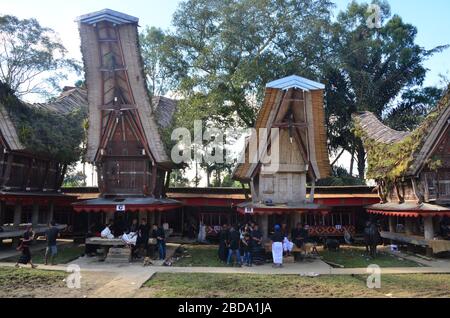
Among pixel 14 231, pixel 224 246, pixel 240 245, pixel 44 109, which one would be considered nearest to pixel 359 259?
pixel 240 245

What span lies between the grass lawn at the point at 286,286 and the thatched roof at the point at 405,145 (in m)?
6.11

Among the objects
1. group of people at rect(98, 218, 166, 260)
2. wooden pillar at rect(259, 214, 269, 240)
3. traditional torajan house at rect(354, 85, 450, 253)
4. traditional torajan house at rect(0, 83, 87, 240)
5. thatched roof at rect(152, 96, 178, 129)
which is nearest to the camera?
group of people at rect(98, 218, 166, 260)

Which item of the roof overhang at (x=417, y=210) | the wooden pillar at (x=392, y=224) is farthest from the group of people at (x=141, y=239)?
the wooden pillar at (x=392, y=224)

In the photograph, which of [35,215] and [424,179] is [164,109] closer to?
[35,215]

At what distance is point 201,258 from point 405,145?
10603 mm

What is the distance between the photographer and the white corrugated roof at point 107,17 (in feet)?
53.6

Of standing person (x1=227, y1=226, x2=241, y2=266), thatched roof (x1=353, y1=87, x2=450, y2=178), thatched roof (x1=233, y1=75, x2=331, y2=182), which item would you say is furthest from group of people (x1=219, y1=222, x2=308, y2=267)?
thatched roof (x1=353, y1=87, x2=450, y2=178)

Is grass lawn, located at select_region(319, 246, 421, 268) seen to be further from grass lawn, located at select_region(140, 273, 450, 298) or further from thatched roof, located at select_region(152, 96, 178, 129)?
thatched roof, located at select_region(152, 96, 178, 129)

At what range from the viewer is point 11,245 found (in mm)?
19141

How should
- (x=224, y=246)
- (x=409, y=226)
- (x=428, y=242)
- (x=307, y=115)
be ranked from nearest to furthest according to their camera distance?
(x=224, y=246) < (x=428, y=242) < (x=307, y=115) < (x=409, y=226)

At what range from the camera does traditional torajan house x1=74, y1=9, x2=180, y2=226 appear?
1709 cm

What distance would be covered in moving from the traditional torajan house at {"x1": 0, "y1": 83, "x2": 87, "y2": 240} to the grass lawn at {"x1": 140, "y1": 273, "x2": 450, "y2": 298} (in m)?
10.0

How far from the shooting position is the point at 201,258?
642 inches
